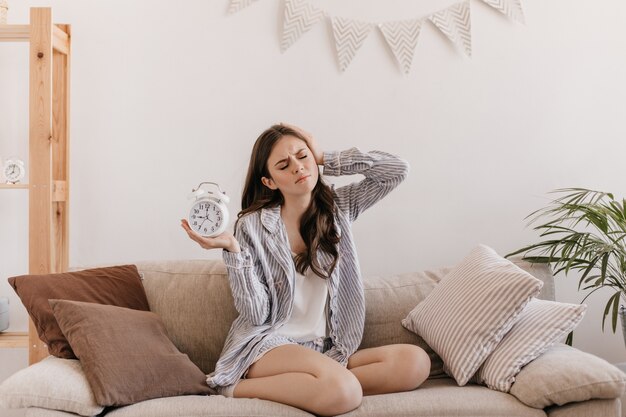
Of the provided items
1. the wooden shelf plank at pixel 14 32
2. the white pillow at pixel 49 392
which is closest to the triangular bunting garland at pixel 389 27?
the wooden shelf plank at pixel 14 32

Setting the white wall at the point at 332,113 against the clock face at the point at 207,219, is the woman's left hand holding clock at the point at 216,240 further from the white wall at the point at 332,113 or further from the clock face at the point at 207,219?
the white wall at the point at 332,113

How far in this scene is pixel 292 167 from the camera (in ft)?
7.58

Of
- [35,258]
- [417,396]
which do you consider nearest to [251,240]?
[417,396]

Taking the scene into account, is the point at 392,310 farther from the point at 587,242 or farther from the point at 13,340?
the point at 13,340

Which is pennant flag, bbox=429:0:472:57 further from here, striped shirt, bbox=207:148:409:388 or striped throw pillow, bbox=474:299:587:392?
striped throw pillow, bbox=474:299:587:392

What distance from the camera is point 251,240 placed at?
2297mm

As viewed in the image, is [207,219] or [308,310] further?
[308,310]

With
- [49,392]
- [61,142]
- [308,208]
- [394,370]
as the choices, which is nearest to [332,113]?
[308,208]

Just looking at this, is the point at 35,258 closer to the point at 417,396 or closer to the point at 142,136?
the point at 142,136

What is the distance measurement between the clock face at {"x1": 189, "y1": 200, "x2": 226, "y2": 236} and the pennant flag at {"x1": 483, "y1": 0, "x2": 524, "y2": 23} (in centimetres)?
155

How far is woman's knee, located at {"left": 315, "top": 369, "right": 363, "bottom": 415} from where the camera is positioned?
1.93 metres

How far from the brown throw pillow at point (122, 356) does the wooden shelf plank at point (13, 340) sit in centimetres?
72

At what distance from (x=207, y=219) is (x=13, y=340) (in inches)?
44.9

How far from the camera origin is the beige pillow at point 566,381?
6.15 ft
